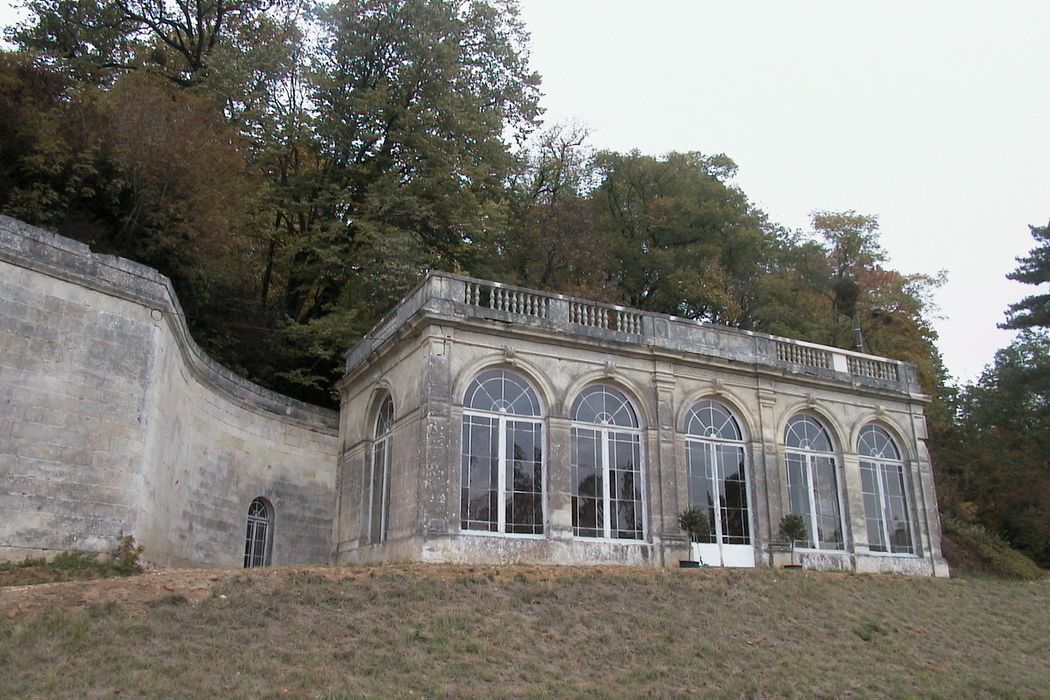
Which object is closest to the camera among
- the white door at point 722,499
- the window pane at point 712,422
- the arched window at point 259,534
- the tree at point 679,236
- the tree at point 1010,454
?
the white door at point 722,499

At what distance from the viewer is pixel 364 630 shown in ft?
33.9

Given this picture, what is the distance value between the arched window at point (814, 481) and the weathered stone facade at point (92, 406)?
1152cm

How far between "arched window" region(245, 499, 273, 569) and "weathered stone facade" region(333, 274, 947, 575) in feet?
7.77

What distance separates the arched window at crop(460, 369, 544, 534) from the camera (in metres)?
14.9

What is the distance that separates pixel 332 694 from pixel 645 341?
33.3ft

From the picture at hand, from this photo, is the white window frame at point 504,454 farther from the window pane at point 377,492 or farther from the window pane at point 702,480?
the window pane at point 702,480

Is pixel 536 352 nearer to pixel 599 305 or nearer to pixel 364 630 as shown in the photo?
pixel 599 305

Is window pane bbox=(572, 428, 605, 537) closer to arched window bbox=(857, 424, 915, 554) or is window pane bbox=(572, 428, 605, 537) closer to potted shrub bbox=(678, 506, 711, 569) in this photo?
potted shrub bbox=(678, 506, 711, 569)

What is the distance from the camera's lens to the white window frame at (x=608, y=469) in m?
15.9

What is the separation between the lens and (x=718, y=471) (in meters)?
17.4

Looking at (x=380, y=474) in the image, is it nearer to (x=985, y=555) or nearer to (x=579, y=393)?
(x=579, y=393)

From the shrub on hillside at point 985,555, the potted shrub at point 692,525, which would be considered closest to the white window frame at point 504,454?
the potted shrub at point 692,525

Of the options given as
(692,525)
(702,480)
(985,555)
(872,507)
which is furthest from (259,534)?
(985,555)

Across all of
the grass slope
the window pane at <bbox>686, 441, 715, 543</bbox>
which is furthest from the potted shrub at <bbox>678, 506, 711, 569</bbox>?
the grass slope
